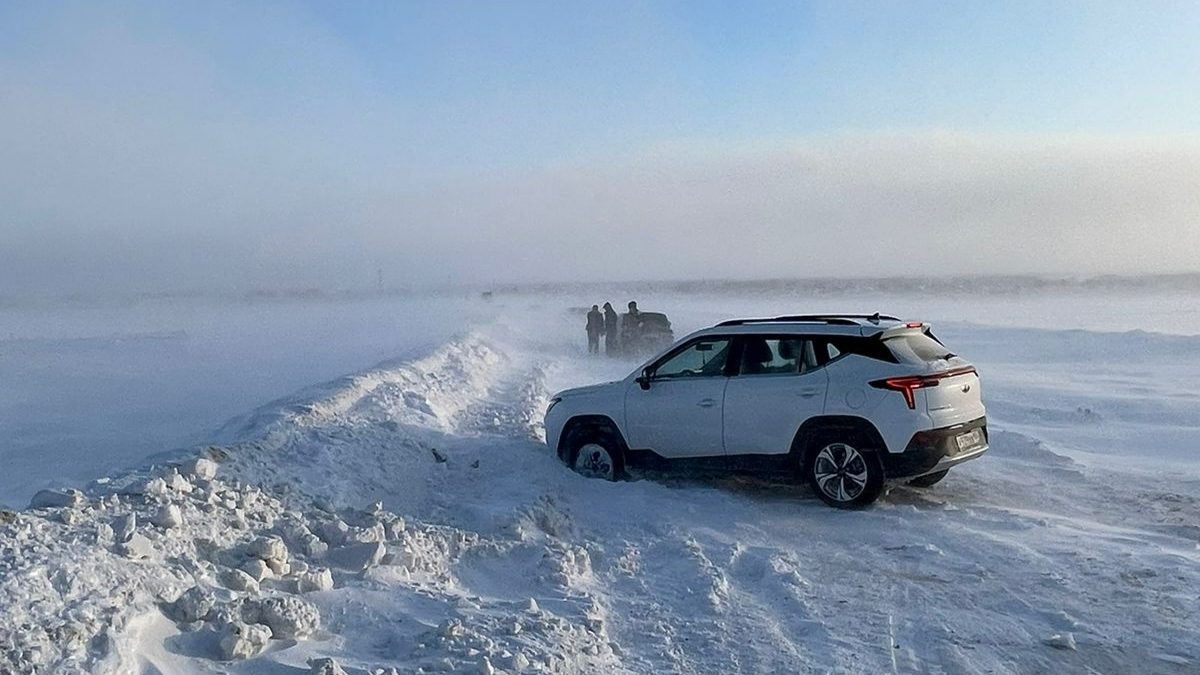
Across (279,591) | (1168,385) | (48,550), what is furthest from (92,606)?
(1168,385)

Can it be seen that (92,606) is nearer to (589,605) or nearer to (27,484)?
(589,605)

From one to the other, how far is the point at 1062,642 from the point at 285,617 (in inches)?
173

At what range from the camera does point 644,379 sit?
9.63 meters

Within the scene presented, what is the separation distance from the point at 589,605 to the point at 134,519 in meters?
2.89

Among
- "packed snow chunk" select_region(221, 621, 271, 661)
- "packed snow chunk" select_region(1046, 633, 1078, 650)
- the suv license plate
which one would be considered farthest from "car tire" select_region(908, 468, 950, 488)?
"packed snow chunk" select_region(221, 621, 271, 661)

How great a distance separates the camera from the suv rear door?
8.66 meters

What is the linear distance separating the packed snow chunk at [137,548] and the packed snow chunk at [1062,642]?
531 centimetres

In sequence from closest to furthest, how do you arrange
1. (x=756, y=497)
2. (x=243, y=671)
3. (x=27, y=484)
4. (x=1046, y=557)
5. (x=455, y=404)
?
(x=243, y=671)
(x=1046, y=557)
(x=756, y=497)
(x=27, y=484)
(x=455, y=404)

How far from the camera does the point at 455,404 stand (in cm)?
1611

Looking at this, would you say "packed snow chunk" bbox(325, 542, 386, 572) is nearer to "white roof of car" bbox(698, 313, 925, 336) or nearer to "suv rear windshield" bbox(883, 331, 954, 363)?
"white roof of car" bbox(698, 313, 925, 336)

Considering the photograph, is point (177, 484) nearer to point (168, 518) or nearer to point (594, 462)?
point (168, 518)

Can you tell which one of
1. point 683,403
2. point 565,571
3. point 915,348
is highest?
point 915,348

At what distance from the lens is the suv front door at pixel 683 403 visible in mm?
9172

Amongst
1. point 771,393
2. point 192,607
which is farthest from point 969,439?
point 192,607
